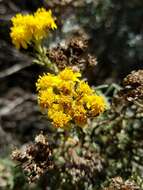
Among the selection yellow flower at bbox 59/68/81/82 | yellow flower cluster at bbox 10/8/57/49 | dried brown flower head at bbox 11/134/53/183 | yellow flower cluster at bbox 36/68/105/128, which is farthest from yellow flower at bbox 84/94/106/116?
yellow flower cluster at bbox 10/8/57/49

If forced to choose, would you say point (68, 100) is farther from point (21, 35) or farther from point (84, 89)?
point (21, 35)

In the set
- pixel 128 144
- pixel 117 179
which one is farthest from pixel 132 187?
pixel 128 144

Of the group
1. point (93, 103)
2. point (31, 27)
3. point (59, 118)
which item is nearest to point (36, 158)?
point (59, 118)

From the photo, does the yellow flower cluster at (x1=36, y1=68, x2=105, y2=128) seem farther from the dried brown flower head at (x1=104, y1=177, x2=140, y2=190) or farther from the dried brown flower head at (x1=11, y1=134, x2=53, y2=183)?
the dried brown flower head at (x1=104, y1=177, x2=140, y2=190)

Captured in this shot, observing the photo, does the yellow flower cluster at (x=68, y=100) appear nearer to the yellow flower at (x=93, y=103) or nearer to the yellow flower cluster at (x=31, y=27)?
the yellow flower at (x=93, y=103)

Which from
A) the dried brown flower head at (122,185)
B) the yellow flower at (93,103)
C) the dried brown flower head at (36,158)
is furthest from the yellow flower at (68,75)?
the dried brown flower head at (122,185)
